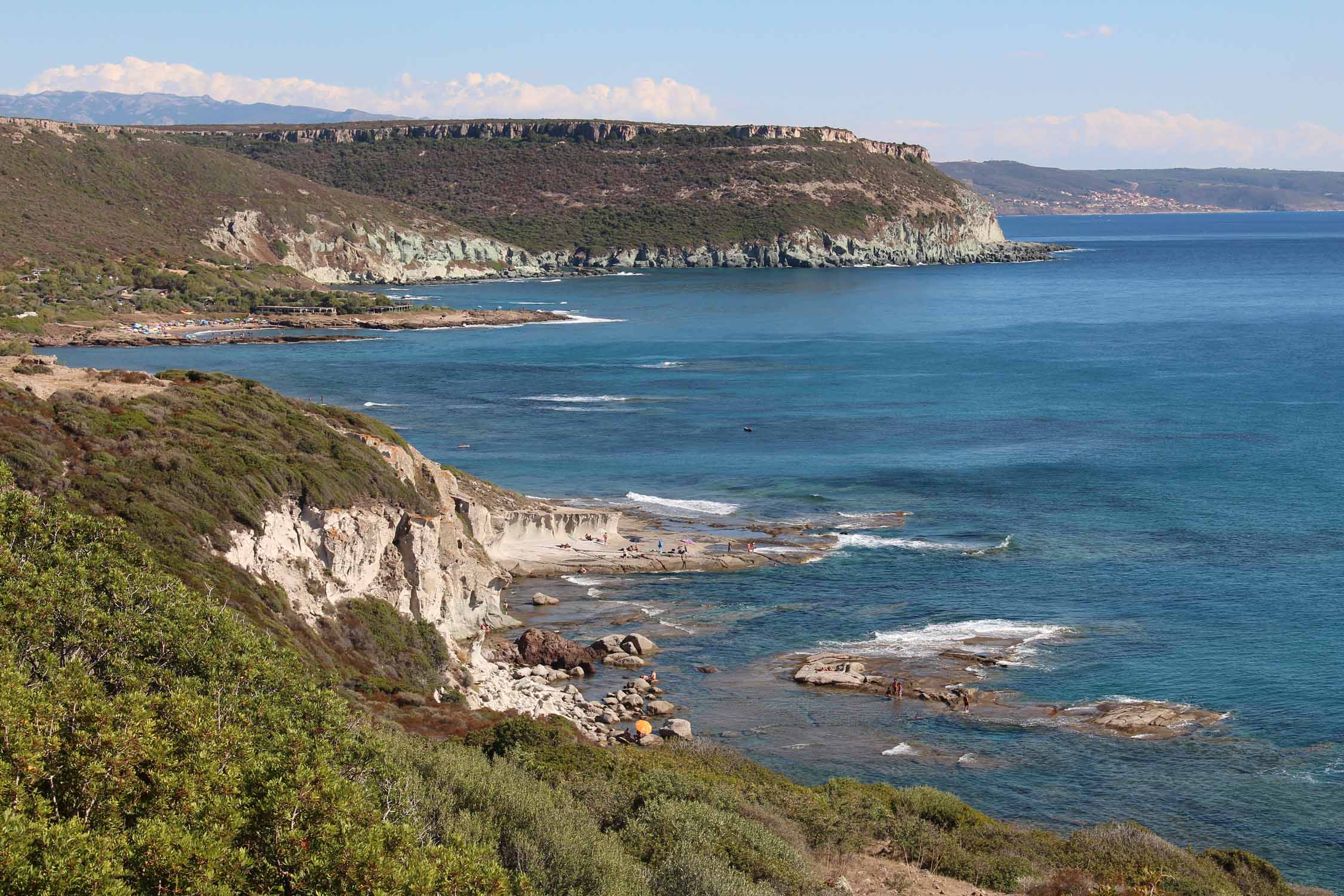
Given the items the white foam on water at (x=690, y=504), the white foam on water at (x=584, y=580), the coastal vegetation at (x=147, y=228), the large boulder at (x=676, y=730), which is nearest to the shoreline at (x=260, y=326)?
the coastal vegetation at (x=147, y=228)

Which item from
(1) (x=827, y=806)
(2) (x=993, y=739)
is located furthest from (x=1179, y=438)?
(1) (x=827, y=806)

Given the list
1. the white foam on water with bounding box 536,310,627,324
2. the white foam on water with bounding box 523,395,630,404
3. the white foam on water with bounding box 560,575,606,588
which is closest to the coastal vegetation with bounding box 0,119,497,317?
the white foam on water with bounding box 536,310,627,324

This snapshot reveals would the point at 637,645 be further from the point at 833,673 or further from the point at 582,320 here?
the point at 582,320

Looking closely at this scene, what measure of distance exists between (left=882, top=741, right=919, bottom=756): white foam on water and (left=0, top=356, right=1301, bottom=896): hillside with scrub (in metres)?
4.96

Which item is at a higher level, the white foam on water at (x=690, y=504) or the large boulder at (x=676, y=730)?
the white foam on water at (x=690, y=504)

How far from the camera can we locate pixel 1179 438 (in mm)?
72688

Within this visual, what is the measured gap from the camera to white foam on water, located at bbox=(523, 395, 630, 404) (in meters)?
90.1

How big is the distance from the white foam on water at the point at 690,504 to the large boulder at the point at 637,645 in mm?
17945

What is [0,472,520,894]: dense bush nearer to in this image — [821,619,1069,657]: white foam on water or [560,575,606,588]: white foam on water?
[821,619,1069,657]: white foam on water

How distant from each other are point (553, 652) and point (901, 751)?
38.5 ft

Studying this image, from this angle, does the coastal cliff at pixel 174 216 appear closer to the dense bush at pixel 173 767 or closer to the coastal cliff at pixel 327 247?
the coastal cliff at pixel 327 247

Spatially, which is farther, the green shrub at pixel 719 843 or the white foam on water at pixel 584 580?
the white foam on water at pixel 584 580

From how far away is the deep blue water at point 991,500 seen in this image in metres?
A: 32.7

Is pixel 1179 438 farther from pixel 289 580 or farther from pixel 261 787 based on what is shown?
pixel 261 787
